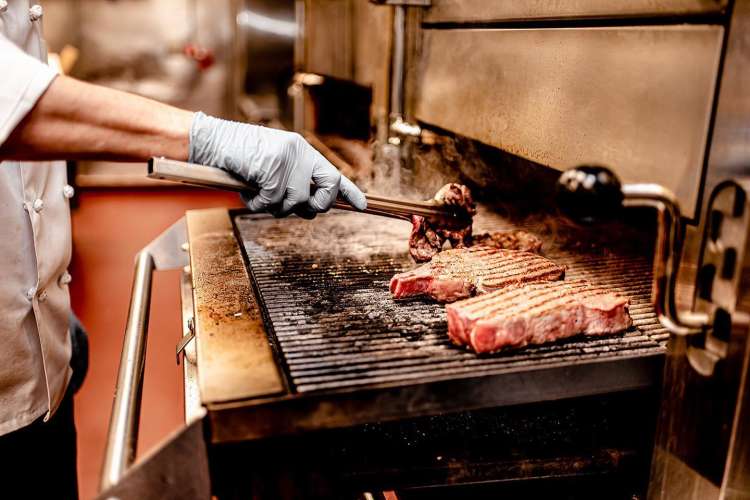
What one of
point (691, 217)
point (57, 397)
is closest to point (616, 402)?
point (691, 217)

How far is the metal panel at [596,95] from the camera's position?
1235 mm

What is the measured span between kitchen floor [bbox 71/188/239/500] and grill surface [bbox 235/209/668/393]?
158 centimetres

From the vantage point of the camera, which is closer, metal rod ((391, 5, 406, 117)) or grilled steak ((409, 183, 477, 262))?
grilled steak ((409, 183, 477, 262))

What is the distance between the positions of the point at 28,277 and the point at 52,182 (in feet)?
1.07

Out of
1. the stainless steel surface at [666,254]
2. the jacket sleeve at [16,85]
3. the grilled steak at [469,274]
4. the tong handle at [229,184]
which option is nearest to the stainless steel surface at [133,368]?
the tong handle at [229,184]

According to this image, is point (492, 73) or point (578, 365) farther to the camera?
point (492, 73)

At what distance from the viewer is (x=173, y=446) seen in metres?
1.08

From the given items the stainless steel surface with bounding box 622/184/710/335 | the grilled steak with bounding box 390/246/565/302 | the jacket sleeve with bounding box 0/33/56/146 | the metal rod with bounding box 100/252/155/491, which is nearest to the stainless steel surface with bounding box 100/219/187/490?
the metal rod with bounding box 100/252/155/491

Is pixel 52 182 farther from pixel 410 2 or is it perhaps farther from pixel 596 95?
pixel 596 95

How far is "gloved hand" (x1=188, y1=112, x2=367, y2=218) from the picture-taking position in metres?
1.46

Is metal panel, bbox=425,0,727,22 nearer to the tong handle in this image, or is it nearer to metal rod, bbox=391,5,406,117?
metal rod, bbox=391,5,406,117

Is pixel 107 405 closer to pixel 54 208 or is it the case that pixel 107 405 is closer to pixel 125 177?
pixel 54 208

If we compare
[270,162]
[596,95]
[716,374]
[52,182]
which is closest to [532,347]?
[716,374]

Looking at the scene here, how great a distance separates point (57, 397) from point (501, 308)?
1.38m
